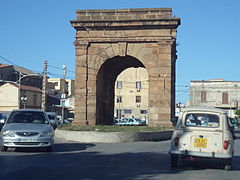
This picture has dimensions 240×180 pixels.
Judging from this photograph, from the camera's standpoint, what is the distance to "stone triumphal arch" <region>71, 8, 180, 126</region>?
1132 inches

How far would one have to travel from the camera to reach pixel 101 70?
30.6m

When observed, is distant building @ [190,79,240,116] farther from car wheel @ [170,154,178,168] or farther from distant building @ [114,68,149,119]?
car wheel @ [170,154,178,168]

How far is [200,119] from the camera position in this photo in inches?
481

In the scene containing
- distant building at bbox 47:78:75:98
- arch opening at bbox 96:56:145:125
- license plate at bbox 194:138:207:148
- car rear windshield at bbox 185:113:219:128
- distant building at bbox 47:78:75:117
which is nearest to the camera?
license plate at bbox 194:138:207:148

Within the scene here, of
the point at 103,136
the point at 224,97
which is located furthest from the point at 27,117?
the point at 224,97

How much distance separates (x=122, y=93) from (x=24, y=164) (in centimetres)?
6358

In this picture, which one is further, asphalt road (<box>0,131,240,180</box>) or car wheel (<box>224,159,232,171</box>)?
car wheel (<box>224,159,232,171</box>)

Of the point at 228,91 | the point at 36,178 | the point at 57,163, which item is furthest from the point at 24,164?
the point at 228,91

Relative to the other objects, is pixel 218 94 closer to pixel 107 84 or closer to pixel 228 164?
pixel 107 84

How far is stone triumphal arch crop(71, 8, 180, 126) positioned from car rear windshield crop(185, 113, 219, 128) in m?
16.4

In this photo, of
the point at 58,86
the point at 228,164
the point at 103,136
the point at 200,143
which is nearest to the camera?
the point at 200,143

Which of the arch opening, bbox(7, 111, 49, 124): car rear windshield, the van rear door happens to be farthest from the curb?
the van rear door

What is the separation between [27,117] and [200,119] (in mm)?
7653

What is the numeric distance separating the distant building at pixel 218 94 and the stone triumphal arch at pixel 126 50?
42077 mm
